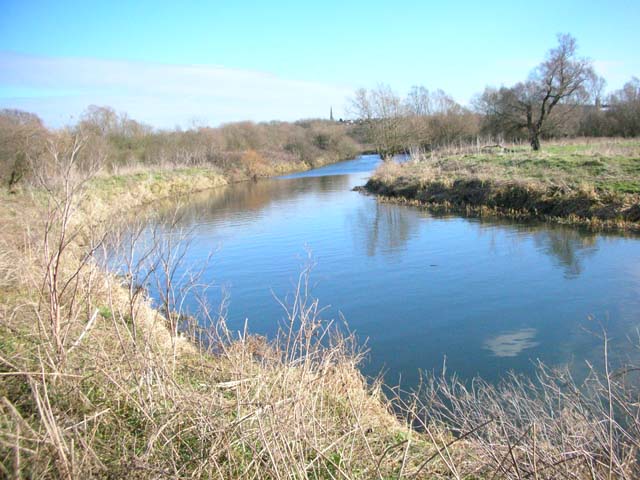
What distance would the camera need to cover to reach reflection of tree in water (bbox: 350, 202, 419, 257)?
581 inches

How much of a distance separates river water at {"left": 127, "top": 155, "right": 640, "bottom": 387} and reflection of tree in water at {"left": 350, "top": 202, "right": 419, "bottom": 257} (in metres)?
0.08

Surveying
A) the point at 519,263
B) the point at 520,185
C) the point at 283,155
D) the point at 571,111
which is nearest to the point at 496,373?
the point at 519,263

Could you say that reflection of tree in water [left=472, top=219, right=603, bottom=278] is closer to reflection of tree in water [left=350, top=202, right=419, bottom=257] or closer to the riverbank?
reflection of tree in water [left=350, top=202, right=419, bottom=257]

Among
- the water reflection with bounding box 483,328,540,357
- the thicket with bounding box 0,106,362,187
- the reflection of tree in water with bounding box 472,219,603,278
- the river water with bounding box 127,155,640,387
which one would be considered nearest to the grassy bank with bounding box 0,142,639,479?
the water reflection with bounding box 483,328,540,357

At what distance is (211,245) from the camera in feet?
52.2

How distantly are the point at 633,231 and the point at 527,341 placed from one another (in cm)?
872

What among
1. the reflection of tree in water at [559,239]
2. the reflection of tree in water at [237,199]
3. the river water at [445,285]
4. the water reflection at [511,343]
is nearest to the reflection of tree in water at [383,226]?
the river water at [445,285]

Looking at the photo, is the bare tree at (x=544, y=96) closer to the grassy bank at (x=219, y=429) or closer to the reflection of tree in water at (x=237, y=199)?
the reflection of tree in water at (x=237, y=199)

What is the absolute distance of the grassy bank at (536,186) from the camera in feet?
49.7

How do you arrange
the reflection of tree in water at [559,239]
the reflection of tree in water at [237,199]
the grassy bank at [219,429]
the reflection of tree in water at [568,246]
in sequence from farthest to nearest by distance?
the reflection of tree in water at [237,199], the reflection of tree in water at [559,239], the reflection of tree in water at [568,246], the grassy bank at [219,429]

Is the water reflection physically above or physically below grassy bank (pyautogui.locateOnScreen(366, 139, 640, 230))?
below

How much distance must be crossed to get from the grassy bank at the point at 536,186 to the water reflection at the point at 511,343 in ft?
28.4

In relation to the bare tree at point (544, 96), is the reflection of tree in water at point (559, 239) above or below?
below

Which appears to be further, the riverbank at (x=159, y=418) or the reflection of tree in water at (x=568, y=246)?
the reflection of tree in water at (x=568, y=246)
